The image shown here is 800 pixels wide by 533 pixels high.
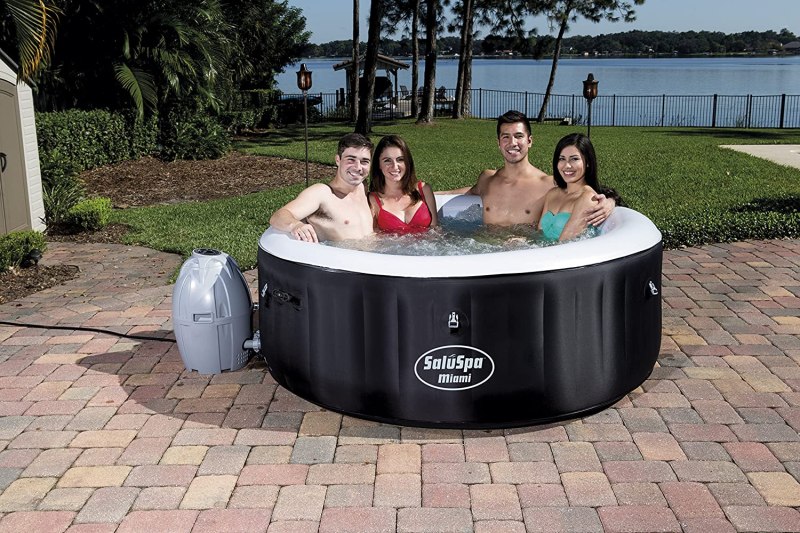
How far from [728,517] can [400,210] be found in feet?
10.2

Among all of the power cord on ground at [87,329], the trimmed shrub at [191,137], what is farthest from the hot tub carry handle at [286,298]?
the trimmed shrub at [191,137]

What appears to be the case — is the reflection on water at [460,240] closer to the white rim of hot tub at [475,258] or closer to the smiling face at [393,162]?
the smiling face at [393,162]

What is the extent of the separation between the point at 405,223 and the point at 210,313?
1605mm

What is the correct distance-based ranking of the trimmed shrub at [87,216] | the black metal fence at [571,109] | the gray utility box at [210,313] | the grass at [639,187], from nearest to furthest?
the gray utility box at [210,313]
the grass at [639,187]
the trimmed shrub at [87,216]
the black metal fence at [571,109]

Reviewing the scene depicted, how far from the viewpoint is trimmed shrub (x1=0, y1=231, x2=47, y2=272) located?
7.15 metres

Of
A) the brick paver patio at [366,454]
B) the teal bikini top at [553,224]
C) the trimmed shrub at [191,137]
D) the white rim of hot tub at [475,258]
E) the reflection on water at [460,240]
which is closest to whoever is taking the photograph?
the brick paver patio at [366,454]

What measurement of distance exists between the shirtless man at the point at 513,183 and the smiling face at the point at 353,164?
94 centimetres

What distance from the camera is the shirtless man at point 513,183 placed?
17.7ft

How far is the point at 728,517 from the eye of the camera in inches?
125

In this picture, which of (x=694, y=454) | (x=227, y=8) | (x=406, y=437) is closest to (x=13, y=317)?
(x=406, y=437)

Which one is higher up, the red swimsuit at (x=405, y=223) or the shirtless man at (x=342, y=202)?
the shirtless man at (x=342, y=202)

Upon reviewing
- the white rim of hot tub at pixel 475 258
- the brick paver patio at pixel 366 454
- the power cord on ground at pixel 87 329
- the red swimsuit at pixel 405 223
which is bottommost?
the brick paver patio at pixel 366 454

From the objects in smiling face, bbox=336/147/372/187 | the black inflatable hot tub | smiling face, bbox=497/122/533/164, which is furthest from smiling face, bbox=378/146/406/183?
the black inflatable hot tub

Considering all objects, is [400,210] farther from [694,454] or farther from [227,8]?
[227,8]
